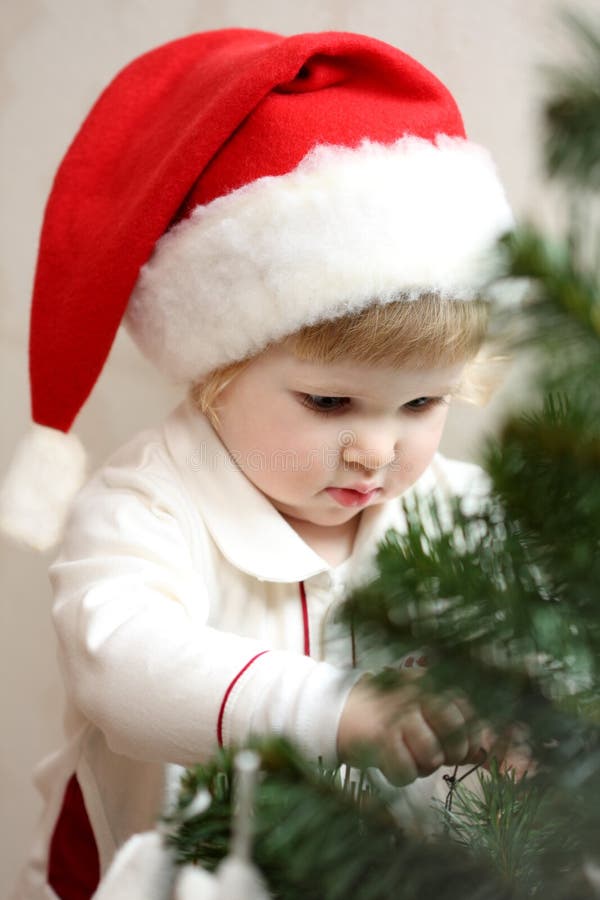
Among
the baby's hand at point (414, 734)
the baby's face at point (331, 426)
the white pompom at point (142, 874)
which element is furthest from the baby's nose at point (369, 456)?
the white pompom at point (142, 874)

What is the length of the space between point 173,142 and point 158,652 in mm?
347

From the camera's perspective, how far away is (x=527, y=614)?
31cm

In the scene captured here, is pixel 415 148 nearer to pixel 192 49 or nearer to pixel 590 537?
pixel 192 49

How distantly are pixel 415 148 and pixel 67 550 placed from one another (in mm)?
370

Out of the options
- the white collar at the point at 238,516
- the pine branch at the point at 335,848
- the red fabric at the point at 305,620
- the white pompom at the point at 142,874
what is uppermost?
the pine branch at the point at 335,848

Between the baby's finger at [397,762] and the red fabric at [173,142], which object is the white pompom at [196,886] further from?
the red fabric at [173,142]

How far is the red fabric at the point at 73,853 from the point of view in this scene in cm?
83

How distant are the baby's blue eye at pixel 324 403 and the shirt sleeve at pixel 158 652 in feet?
0.43

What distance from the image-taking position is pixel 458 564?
32 centimetres

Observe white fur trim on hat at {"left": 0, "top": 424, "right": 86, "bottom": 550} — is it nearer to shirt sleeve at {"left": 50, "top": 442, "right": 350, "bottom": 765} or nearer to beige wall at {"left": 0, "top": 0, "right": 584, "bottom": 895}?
shirt sleeve at {"left": 50, "top": 442, "right": 350, "bottom": 765}

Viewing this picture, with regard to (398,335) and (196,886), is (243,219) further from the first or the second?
(196,886)

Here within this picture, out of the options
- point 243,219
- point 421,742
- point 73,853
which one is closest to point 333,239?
point 243,219

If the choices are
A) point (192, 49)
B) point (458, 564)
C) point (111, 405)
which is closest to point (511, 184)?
point (192, 49)

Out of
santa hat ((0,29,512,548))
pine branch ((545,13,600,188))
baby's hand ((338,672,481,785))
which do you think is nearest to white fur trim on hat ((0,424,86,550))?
santa hat ((0,29,512,548))
